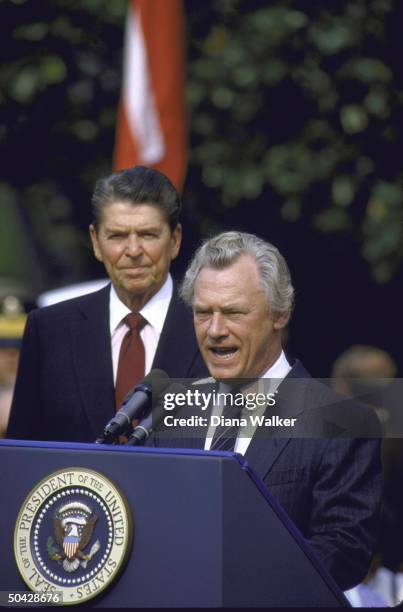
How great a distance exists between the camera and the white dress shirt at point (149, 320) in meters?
Answer: 3.98

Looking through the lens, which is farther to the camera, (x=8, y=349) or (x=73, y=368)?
(x=8, y=349)

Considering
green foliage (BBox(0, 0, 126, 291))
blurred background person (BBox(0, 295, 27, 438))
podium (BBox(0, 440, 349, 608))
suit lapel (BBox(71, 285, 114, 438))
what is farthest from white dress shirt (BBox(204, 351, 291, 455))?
green foliage (BBox(0, 0, 126, 291))

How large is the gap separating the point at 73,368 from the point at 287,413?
33.8 inches

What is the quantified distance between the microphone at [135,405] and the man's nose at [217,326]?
0.56ft

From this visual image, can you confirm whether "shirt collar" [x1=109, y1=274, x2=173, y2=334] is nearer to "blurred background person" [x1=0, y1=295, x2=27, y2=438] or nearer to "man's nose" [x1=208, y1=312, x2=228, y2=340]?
"man's nose" [x1=208, y1=312, x2=228, y2=340]

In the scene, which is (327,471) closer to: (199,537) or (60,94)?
(199,537)

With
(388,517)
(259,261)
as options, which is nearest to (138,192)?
(259,261)

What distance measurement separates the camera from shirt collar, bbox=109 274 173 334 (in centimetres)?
A: 400

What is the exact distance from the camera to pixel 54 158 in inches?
294

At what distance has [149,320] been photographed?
400cm

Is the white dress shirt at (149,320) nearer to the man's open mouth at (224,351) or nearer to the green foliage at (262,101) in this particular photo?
the man's open mouth at (224,351)

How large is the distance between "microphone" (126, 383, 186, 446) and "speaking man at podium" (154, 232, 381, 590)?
5.4 inches

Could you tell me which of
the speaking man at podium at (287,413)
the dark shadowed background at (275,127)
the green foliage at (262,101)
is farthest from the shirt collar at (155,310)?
the green foliage at (262,101)

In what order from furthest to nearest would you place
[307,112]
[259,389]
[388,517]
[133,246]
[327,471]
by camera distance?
[307,112] → [388,517] → [133,246] → [259,389] → [327,471]
